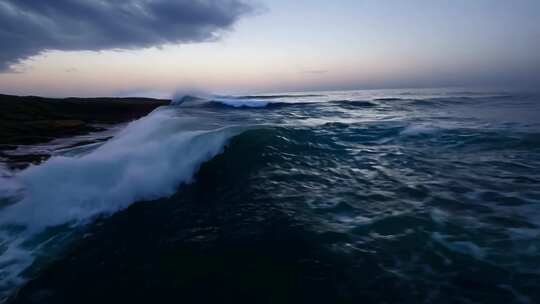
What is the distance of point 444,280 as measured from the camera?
2.83 m

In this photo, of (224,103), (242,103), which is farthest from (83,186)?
(242,103)

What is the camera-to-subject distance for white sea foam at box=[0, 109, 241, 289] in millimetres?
4250

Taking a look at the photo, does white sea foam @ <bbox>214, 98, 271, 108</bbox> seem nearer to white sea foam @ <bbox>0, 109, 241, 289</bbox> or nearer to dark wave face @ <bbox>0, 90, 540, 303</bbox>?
dark wave face @ <bbox>0, 90, 540, 303</bbox>

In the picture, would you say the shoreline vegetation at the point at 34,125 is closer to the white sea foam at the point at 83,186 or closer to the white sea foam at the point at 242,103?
the white sea foam at the point at 83,186

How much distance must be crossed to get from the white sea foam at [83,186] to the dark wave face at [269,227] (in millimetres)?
27

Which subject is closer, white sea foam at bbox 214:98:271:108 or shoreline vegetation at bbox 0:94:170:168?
shoreline vegetation at bbox 0:94:170:168

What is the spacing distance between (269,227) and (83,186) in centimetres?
343

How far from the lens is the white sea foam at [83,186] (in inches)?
167

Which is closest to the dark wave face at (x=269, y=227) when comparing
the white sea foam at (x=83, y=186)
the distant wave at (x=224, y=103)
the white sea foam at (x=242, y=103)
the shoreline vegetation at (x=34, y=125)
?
the white sea foam at (x=83, y=186)

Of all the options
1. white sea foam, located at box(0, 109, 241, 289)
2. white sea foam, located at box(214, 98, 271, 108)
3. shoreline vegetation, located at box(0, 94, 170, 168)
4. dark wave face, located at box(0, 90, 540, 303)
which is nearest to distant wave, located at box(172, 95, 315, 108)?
white sea foam, located at box(214, 98, 271, 108)

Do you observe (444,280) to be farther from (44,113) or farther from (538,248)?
(44,113)

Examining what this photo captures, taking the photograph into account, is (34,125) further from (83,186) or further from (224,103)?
(83,186)

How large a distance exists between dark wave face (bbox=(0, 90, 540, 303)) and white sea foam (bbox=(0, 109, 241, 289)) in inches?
1.1

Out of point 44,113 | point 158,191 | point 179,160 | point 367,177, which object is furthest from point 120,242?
point 44,113
